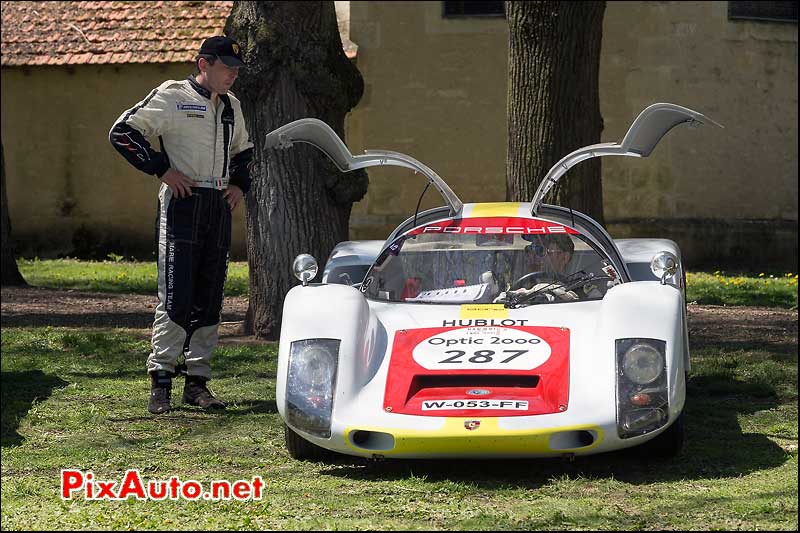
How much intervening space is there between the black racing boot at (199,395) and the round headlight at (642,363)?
2.70 meters

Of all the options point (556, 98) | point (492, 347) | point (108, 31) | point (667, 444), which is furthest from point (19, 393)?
point (108, 31)

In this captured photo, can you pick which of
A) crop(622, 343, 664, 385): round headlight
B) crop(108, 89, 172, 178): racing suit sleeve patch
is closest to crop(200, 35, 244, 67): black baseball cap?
crop(108, 89, 172, 178): racing suit sleeve patch

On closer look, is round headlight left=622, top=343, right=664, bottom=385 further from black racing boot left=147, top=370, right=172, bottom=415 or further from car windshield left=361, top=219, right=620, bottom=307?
black racing boot left=147, top=370, right=172, bottom=415

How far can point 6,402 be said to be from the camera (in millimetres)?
7797

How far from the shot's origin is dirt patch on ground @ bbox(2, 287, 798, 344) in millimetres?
10875

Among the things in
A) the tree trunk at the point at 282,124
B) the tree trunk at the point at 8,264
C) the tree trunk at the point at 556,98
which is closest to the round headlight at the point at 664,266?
the tree trunk at the point at 282,124

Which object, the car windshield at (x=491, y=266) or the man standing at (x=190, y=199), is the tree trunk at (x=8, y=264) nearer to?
the man standing at (x=190, y=199)

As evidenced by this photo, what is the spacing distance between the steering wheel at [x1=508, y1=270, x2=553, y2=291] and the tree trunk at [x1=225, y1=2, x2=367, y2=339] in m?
3.69

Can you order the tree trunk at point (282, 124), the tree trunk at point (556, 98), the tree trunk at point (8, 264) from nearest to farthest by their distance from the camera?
the tree trunk at point (282, 124) → the tree trunk at point (556, 98) → the tree trunk at point (8, 264)

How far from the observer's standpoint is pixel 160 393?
295 inches

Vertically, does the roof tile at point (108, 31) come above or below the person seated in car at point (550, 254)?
above

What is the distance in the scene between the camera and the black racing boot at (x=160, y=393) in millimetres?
7449

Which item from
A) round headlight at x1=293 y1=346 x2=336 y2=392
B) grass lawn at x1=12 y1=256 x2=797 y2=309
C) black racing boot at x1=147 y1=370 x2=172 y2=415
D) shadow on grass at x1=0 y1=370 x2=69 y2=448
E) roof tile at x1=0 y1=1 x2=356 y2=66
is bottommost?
grass lawn at x1=12 y1=256 x2=797 y2=309

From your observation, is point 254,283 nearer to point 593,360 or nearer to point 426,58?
point 593,360
